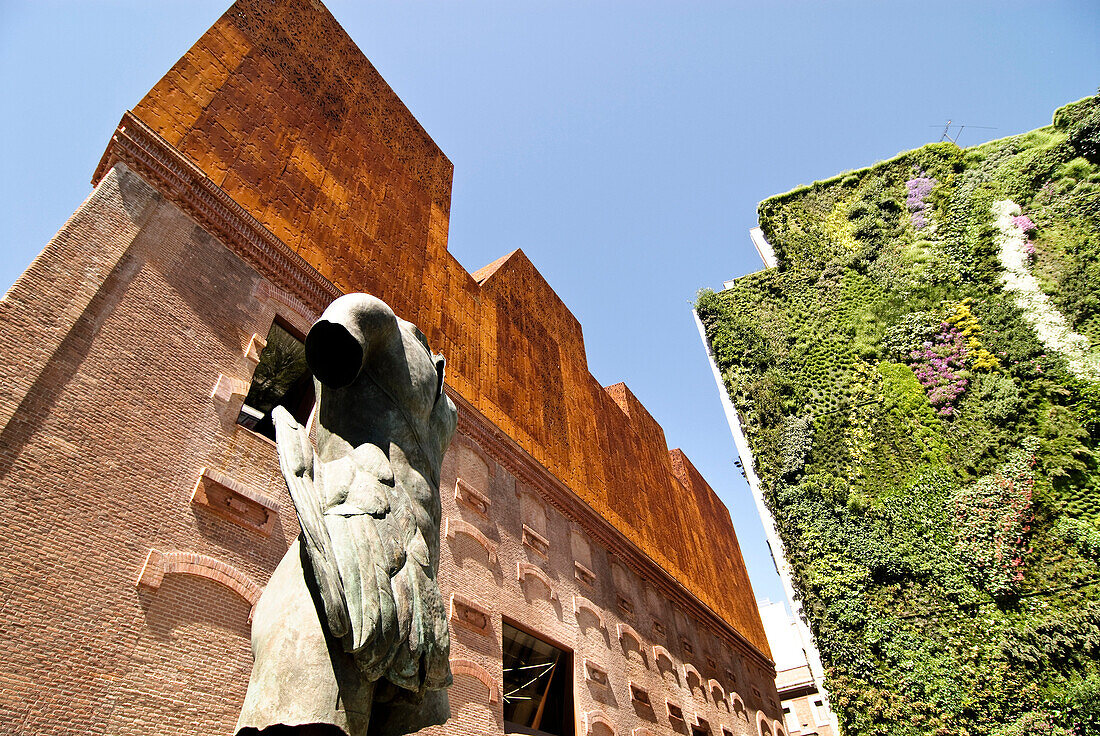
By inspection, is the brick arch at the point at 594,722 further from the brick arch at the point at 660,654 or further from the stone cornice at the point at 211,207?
the stone cornice at the point at 211,207

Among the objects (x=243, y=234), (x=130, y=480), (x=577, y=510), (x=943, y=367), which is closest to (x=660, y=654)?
(x=577, y=510)

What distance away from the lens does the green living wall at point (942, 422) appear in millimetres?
10664

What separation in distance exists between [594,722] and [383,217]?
927cm

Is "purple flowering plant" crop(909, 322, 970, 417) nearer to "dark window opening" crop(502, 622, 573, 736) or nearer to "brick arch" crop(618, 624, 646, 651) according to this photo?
"brick arch" crop(618, 624, 646, 651)

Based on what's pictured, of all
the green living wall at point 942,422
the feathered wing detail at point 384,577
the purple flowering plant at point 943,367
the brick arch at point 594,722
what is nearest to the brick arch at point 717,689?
the green living wall at point 942,422

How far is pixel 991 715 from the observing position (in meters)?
10.2

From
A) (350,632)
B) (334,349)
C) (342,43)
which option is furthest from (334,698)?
(342,43)

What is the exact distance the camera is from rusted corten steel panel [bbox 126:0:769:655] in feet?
27.1

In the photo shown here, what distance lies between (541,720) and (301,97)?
10.5 m

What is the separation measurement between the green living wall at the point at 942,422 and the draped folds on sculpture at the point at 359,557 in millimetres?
11744

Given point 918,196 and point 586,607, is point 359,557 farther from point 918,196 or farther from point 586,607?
point 918,196

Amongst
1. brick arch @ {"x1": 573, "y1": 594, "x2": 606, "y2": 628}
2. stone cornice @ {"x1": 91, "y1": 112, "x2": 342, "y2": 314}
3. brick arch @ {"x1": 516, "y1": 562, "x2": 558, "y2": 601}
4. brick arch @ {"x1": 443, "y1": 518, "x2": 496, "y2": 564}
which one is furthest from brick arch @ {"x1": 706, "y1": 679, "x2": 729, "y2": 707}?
stone cornice @ {"x1": 91, "y1": 112, "x2": 342, "y2": 314}

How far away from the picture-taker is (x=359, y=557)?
2.29 m

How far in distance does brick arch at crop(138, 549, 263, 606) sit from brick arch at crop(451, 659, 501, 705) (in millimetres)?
2970
